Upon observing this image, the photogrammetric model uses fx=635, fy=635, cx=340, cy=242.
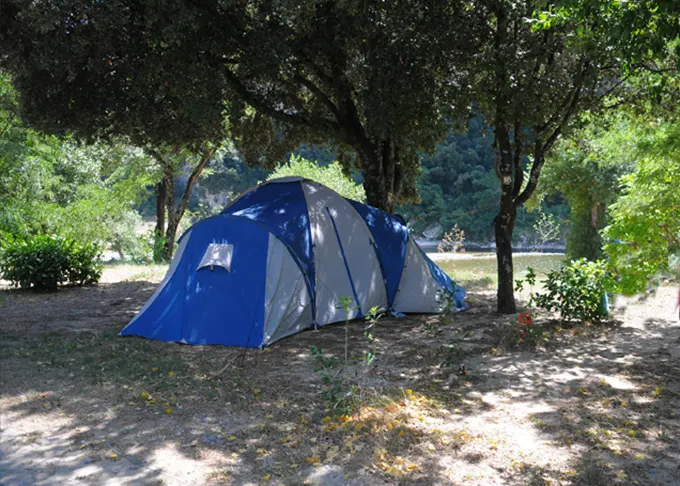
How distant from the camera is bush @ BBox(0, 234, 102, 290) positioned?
11.7 meters

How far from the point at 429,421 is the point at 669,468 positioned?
1588mm

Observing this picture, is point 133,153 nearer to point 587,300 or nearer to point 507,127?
point 507,127

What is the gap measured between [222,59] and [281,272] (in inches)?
151

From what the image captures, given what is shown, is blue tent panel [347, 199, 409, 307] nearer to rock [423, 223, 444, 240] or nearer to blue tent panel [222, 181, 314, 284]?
blue tent panel [222, 181, 314, 284]

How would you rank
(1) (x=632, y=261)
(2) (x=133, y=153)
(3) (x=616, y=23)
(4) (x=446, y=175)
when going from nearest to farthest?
(3) (x=616, y=23), (1) (x=632, y=261), (2) (x=133, y=153), (4) (x=446, y=175)

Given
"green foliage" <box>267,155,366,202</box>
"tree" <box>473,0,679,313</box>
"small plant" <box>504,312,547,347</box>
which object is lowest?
"small plant" <box>504,312,547,347</box>

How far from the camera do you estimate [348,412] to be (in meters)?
4.70

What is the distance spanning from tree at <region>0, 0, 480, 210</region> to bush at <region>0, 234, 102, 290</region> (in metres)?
2.77

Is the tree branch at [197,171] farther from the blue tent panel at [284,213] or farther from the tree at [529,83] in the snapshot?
the tree at [529,83]

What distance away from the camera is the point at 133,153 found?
23.3 m

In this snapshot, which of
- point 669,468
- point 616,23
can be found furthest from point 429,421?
point 616,23

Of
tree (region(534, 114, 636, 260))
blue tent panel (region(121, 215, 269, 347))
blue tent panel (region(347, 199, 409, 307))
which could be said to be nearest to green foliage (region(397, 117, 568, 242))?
tree (region(534, 114, 636, 260))

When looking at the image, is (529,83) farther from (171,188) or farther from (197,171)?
(171,188)

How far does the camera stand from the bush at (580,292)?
314 inches
